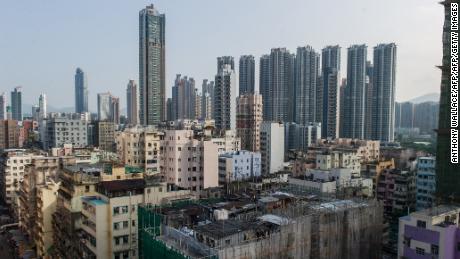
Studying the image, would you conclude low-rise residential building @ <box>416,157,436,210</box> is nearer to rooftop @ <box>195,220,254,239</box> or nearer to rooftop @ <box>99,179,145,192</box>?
rooftop @ <box>195,220,254,239</box>

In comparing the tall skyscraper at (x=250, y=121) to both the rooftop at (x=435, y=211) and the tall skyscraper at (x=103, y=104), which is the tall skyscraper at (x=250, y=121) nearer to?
the rooftop at (x=435, y=211)

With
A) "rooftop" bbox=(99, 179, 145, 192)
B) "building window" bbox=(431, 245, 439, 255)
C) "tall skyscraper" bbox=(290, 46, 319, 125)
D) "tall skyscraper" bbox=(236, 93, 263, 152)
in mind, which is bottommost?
"building window" bbox=(431, 245, 439, 255)

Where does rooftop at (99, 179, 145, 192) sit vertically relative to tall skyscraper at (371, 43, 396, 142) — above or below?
Answer: below

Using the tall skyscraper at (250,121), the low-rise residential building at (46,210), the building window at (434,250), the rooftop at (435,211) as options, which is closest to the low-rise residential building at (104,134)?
the tall skyscraper at (250,121)

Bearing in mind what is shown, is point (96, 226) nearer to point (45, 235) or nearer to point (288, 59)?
point (45, 235)

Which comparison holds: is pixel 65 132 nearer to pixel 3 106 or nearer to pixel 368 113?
pixel 368 113

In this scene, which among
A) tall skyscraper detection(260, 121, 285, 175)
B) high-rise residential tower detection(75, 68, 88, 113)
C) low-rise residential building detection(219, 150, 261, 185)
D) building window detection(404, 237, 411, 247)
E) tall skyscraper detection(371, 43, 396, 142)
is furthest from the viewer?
high-rise residential tower detection(75, 68, 88, 113)

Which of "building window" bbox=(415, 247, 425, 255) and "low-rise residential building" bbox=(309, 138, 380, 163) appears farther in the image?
"low-rise residential building" bbox=(309, 138, 380, 163)

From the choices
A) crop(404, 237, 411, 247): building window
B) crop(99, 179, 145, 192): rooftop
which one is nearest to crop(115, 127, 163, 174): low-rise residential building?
crop(99, 179, 145, 192): rooftop

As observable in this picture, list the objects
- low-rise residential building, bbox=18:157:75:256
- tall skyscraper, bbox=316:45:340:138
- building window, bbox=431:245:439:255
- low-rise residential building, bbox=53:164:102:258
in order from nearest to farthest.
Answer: building window, bbox=431:245:439:255 < low-rise residential building, bbox=53:164:102:258 < low-rise residential building, bbox=18:157:75:256 < tall skyscraper, bbox=316:45:340:138
